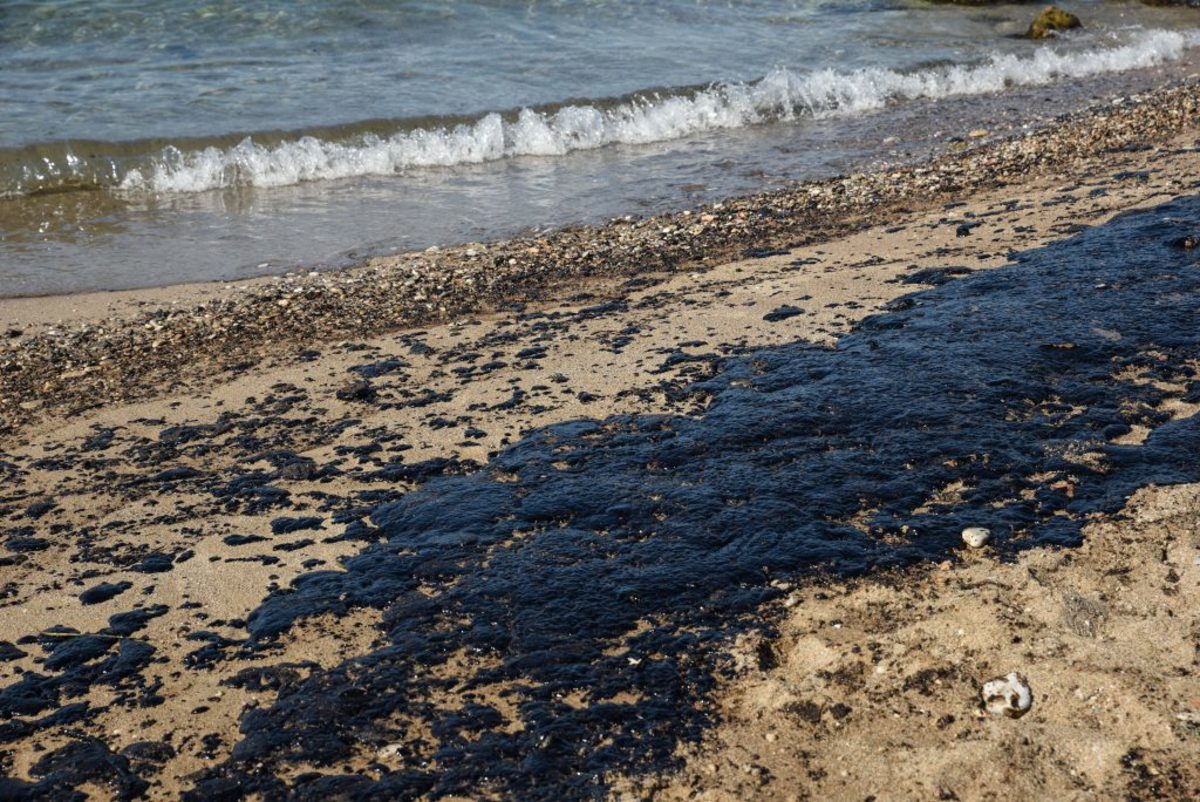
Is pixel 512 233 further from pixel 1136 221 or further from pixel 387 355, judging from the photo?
pixel 1136 221

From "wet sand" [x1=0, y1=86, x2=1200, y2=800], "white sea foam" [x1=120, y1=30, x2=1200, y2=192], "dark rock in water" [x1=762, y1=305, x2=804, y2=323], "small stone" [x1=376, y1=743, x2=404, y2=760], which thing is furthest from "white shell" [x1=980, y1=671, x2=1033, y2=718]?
"white sea foam" [x1=120, y1=30, x2=1200, y2=192]

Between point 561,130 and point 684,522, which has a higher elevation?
point 561,130

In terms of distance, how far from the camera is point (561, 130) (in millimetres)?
11125

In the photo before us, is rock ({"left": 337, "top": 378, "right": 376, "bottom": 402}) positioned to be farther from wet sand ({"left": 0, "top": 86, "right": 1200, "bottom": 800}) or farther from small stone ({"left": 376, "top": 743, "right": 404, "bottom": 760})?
small stone ({"left": 376, "top": 743, "right": 404, "bottom": 760})

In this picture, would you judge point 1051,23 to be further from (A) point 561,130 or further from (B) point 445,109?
(B) point 445,109

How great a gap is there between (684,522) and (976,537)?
2.93ft

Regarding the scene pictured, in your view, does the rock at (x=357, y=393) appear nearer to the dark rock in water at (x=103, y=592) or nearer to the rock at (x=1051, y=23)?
the dark rock in water at (x=103, y=592)

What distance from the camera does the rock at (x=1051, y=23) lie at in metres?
15.9

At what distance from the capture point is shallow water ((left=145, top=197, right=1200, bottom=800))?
9.57ft

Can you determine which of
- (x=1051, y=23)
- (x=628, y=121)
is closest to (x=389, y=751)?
(x=628, y=121)

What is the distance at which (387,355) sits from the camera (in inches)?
220

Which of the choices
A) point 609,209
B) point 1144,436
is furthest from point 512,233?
point 1144,436

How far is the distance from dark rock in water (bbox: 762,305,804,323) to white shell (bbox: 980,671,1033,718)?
2676 mm

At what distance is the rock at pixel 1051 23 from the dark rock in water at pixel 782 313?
12.3 m
